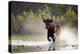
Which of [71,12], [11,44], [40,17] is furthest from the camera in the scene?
[71,12]

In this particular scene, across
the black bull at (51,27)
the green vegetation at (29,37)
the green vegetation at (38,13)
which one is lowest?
the green vegetation at (29,37)

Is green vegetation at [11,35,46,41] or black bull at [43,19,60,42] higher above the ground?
black bull at [43,19,60,42]

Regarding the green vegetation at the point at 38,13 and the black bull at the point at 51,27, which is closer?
the green vegetation at the point at 38,13

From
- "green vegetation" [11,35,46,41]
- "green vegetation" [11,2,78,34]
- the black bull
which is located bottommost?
"green vegetation" [11,35,46,41]

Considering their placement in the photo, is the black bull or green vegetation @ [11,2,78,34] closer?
green vegetation @ [11,2,78,34]

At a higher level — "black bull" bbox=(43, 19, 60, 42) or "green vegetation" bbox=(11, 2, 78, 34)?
"green vegetation" bbox=(11, 2, 78, 34)

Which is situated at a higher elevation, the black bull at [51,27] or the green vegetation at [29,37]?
the black bull at [51,27]

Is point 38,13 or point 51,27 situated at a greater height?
point 38,13

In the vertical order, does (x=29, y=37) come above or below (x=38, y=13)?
below

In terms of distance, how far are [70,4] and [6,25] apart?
0.70 metres

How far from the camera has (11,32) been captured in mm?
1588

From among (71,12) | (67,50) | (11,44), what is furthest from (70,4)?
(11,44)

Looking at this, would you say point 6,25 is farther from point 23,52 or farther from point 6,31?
point 23,52

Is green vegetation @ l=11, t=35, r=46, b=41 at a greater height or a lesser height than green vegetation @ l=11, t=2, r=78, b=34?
lesser
